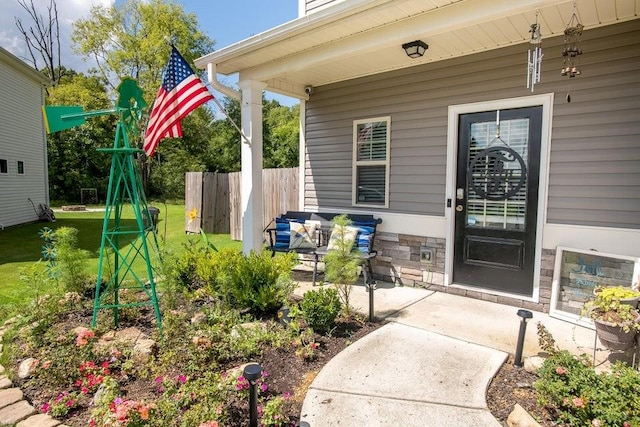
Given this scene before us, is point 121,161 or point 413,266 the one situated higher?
point 121,161

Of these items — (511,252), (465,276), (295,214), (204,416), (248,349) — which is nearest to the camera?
(204,416)

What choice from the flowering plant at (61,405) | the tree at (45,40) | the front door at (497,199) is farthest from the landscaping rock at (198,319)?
the tree at (45,40)

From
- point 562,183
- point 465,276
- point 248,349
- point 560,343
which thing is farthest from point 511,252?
point 248,349

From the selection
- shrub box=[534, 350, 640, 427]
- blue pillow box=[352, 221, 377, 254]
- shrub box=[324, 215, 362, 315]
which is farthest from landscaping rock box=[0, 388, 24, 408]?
blue pillow box=[352, 221, 377, 254]

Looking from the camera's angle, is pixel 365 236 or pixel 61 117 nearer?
pixel 61 117

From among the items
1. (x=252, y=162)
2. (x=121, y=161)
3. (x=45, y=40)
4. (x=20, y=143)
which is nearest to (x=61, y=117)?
(x=121, y=161)

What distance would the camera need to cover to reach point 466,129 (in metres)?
Answer: 3.89

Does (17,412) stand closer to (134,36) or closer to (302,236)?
(302,236)

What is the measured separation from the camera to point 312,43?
365cm

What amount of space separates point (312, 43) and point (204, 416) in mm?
3348

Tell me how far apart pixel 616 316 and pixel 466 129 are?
2.24 m

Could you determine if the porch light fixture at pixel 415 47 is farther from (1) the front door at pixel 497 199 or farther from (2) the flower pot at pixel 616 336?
(2) the flower pot at pixel 616 336

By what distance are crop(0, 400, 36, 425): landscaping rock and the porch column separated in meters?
2.76

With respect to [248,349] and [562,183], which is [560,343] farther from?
[248,349]
